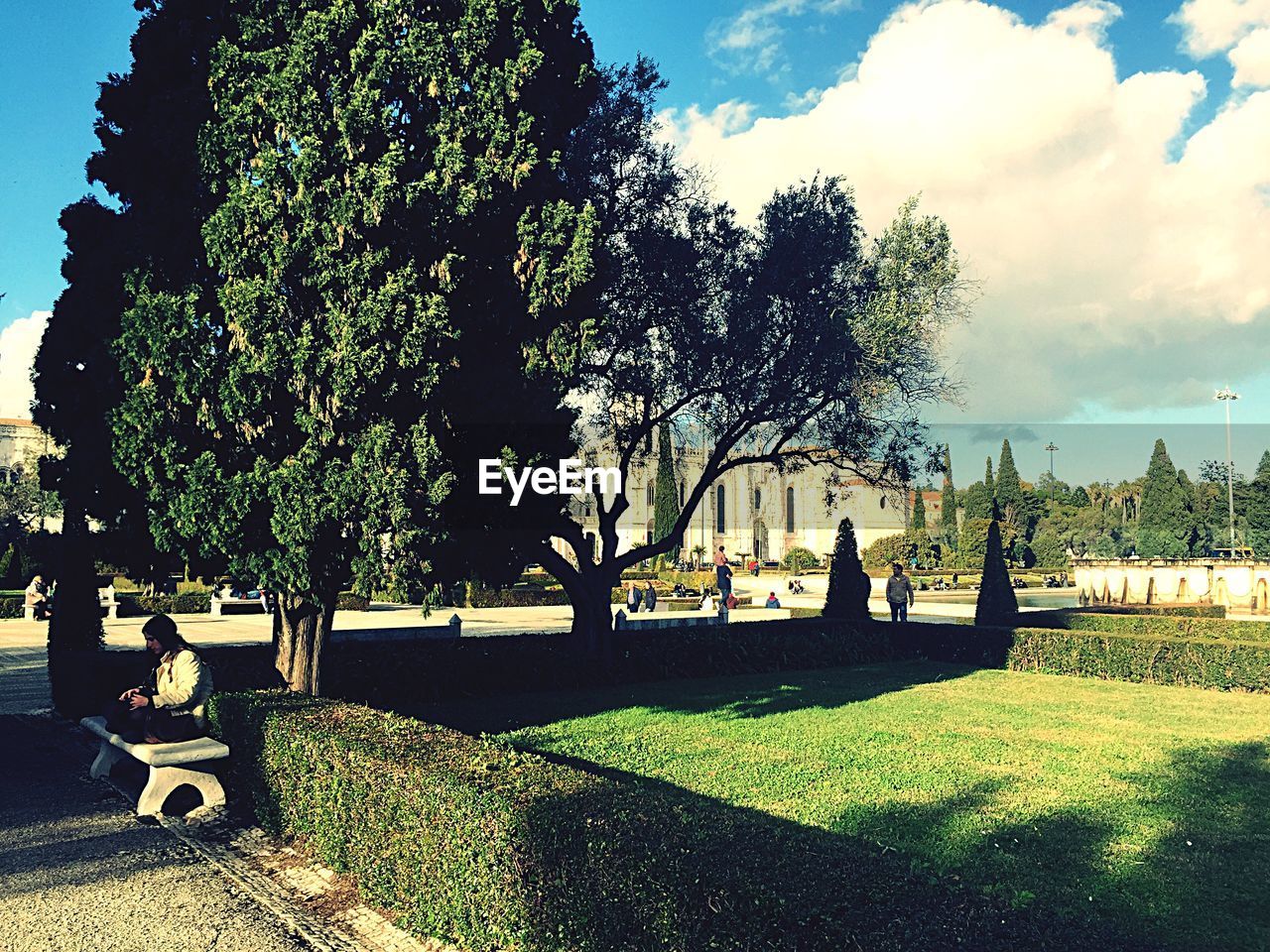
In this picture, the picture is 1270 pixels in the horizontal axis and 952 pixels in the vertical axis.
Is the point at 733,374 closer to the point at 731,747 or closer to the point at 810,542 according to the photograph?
the point at 731,747

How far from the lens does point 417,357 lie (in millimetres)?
8484

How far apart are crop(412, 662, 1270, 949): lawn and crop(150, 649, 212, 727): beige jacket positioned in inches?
135

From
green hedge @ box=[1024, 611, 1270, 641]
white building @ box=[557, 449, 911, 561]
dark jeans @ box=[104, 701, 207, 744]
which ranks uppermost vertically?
white building @ box=[557, 449, 911, 561]

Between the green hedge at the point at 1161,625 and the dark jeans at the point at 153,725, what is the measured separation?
15.7 m

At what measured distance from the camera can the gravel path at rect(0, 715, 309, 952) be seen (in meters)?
4.89

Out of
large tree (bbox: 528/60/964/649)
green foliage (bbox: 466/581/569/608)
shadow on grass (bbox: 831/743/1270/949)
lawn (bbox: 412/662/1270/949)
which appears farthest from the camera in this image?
green foliage (bbox: 466/581/569/608)

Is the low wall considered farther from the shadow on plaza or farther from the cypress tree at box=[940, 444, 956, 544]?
the cypress tree at box=[940, 444, 956, 544]

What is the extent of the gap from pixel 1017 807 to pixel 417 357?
6.27 metres

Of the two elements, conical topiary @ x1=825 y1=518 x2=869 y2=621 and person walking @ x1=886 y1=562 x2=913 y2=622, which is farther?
person walking @ x1=886 y1=562 x2=913 y2=622

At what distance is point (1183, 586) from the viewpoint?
1374 inches

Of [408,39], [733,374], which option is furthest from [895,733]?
[408,39]

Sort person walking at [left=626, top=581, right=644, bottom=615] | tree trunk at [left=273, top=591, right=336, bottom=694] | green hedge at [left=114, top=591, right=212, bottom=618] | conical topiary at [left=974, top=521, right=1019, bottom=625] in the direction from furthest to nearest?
person walking at [left=626, top=581, right=644, bottom=615], green hedge at [left=114, top=591, right=212, bottom=618], conical topiary at [left=974, top=521, right=1019, bottom=625], tree trunk at [left=273, top=591, right=336, bottom=694]

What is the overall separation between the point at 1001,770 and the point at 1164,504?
81046mm

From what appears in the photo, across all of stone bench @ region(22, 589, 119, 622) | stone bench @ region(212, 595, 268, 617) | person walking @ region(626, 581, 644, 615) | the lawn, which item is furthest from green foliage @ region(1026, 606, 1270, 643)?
stone bench @ region(22, 589, 119, 622)
